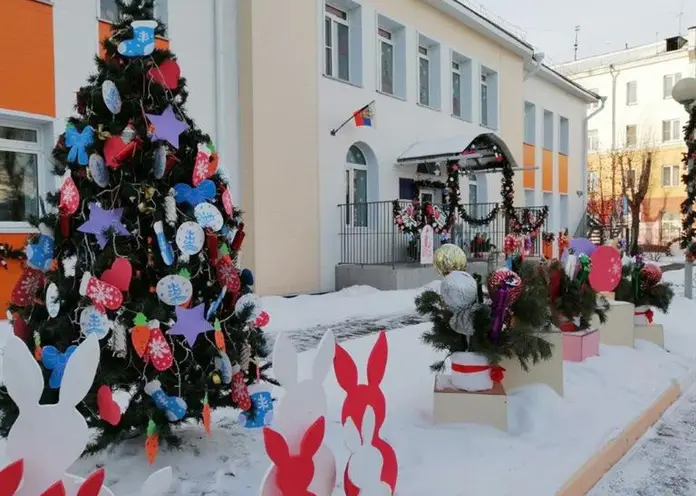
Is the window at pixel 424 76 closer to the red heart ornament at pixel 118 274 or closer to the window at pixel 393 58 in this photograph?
the window at pixel 393 58

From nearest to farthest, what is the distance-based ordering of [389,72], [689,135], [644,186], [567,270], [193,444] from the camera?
1. [193,444]
2. [567,270]
3. [689,135]
4. [389,72]
5. [644,186]

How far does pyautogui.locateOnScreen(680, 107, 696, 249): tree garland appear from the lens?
9086 millimetres

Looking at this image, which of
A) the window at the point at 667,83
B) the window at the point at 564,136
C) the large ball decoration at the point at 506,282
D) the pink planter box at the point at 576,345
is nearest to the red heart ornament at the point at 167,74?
the large ball decoration at the point at 506,282

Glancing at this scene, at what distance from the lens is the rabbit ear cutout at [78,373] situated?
1446 millimetres

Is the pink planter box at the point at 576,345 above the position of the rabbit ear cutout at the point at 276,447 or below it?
below

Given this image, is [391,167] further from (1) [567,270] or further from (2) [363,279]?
(1) [567,270]

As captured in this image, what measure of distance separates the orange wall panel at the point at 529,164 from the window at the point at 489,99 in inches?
99.5

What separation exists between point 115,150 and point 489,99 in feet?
52.1

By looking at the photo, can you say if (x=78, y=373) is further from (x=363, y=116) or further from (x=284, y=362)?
(x=363, y=116)

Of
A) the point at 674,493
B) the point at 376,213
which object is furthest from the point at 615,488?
the point at 376,213

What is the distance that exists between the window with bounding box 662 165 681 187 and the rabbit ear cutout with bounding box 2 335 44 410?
33.8 metres

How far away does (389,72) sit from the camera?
13.1m

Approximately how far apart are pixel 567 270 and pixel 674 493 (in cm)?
206

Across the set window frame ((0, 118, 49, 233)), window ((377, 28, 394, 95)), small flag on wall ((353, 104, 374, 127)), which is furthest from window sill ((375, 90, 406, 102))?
window frame ((0, 118, 49, 233))
